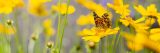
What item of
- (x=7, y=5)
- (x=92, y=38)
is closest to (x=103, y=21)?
(x=92, y=38)

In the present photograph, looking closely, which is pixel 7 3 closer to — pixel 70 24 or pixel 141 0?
pixel 141 0

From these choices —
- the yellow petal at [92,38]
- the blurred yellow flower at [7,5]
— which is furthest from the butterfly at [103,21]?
the blurred yellow flower at [7,5]

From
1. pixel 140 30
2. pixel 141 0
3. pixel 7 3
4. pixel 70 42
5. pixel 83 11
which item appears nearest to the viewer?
pixel 140 30

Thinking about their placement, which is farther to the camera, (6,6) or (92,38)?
(6,6)

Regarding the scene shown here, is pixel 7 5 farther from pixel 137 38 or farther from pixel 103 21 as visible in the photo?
pixel 137 38

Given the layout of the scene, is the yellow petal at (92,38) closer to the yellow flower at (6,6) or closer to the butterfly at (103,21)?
the butterfly at (103,21)

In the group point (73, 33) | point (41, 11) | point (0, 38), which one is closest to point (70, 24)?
point (73, 33)

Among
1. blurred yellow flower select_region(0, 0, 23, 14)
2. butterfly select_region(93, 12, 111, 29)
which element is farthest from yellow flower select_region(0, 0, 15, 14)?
butterfly select_region(93, 12, 111, 29)

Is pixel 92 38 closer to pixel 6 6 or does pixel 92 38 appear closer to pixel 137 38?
pixel 137 38

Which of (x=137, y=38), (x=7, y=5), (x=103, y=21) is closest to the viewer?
(x=137, y=38)

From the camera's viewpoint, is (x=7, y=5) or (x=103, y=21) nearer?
(x=103, y=21)

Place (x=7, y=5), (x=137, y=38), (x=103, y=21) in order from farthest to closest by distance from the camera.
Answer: (x=7, y=5), (x=103, y=21), (x=137, y=38)
